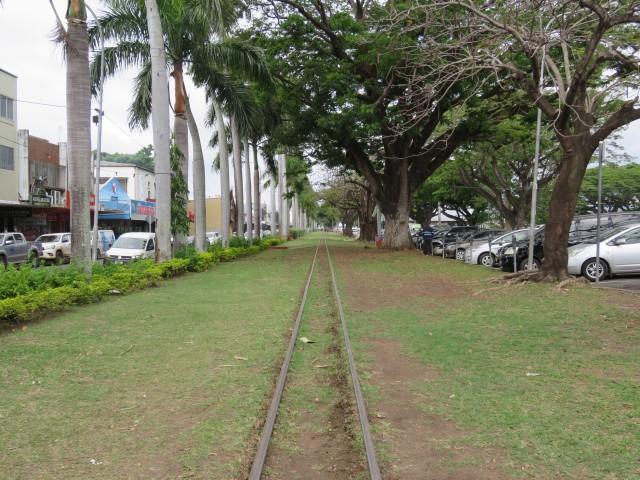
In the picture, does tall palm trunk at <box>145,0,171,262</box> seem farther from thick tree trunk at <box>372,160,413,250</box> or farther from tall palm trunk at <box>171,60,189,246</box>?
thick tree trunk at <box>372,160,413,250</box>

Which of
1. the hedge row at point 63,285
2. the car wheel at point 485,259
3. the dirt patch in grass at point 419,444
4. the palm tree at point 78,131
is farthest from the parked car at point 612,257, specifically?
the palm tree at point 78,131

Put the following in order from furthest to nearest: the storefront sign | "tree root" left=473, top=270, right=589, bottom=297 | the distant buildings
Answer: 1. the storefront sign
2. the distant buildings
3. "tree root" left=473, top=270, right=589, bottom=297

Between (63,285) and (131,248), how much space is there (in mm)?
12051

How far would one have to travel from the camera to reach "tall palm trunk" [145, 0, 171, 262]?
51.6 ft

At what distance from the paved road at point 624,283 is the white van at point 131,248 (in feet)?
53.3

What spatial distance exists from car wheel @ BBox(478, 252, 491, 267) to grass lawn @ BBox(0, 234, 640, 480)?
8.57 meters

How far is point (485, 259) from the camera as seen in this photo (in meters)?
20.5

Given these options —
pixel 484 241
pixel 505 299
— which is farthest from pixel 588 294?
pixel 484 241

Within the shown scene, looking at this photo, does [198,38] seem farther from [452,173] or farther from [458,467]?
[452,173]

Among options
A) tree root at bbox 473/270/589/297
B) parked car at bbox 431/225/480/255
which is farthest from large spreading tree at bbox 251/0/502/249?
tree root at bbox 473/270/589/297

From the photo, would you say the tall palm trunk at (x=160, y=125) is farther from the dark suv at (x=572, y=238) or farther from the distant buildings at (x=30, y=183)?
the distant buildings at (x=30, y=183)

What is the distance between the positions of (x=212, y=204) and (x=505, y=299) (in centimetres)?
7170

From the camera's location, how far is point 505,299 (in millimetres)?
11383

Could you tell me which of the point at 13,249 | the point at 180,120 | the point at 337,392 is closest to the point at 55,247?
the point at 13,249
